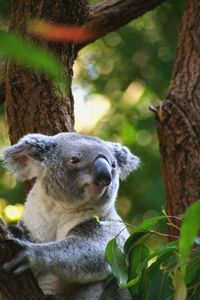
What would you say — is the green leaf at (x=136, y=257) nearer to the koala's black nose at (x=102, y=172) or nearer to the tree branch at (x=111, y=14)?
the koala's black nose at (x=102, y=172)

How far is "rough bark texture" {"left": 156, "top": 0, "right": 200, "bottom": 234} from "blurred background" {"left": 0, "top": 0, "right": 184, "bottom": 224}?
6.98 feet

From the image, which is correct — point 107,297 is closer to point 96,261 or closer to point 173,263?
point 96,261

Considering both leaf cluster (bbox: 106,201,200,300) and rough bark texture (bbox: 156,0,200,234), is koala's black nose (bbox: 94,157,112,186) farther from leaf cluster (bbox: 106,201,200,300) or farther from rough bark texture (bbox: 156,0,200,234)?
rough bark texture (bbox: 156,0,200,234)

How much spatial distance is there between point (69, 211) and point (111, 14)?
1.77 meters

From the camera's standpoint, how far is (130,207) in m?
6.62

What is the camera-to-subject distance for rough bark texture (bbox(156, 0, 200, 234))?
4.16 m

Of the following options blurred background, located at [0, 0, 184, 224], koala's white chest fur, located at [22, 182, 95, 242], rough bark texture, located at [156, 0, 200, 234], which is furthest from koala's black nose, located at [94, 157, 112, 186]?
blurred background, located at [0, 0, 184, 224]

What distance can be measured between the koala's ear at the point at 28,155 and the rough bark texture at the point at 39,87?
1.29 ft

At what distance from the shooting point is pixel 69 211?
126 inches

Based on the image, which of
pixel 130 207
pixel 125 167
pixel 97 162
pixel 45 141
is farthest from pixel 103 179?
pixel 130 207

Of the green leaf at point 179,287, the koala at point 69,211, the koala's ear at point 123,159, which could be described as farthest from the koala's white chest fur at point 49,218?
the green leaf at point 179,287

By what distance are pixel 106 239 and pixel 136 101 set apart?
4.21 meters

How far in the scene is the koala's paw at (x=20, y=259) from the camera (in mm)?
2299

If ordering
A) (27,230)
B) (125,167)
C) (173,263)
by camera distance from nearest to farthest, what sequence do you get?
1. (173,263)
2. (27,230)
3. (125,167)
